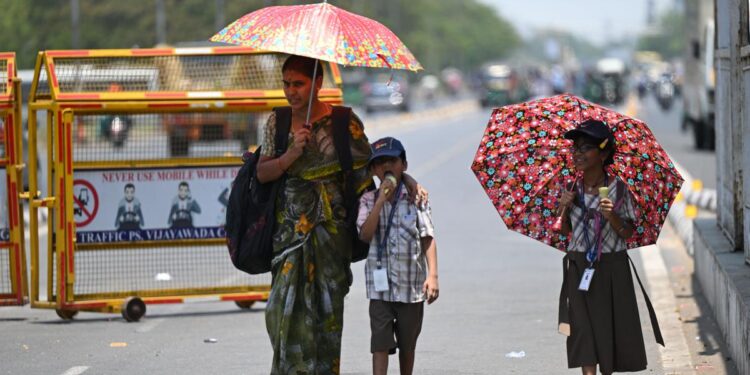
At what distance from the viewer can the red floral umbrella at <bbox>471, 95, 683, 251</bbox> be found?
7559mm

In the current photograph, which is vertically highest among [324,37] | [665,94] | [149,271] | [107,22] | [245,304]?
[324,37]

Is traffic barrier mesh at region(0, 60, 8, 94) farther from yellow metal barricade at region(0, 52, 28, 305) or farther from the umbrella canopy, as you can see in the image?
the umbrella canopy

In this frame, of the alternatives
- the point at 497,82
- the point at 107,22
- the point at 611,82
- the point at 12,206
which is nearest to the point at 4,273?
the point at 12,206

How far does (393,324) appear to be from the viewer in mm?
7371

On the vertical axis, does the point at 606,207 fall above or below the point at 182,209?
above

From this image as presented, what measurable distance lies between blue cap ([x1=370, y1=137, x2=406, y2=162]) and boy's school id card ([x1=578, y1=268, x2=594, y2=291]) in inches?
40.2

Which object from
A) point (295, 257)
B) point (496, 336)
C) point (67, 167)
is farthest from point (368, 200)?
point (67, 167)

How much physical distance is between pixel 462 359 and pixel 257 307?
124 inches

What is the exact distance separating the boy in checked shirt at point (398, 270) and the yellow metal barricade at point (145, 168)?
430cm

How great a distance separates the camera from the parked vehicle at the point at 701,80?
3384 centimetres

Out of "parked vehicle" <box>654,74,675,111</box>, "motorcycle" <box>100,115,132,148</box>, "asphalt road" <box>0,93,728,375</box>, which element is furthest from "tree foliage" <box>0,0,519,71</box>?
"asphalt road" <box>0,93,728,375</box>

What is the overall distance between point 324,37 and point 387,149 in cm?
58

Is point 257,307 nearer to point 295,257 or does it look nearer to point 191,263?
point 191,263

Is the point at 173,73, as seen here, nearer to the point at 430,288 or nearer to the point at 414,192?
the point at 414,192
